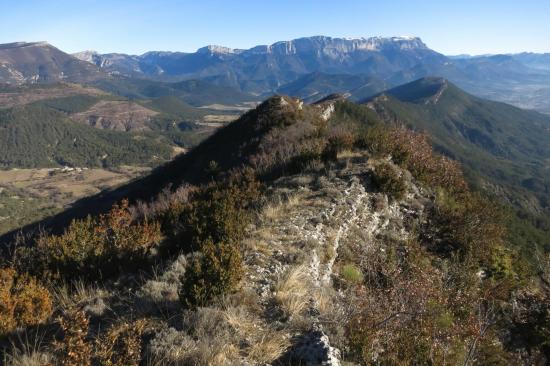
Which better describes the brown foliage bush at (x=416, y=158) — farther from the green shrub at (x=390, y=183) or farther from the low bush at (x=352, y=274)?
the low bush at (x=352, y=274)

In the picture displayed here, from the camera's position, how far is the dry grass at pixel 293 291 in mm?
6208

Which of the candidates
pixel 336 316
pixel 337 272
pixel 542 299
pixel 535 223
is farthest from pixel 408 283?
pixel 535 223

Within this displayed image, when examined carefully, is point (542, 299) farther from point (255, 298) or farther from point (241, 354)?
point (241, 354)

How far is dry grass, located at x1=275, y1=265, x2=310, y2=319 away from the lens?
20.4 feet

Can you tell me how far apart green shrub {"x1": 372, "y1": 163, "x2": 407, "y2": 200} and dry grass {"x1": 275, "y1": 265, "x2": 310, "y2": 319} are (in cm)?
637

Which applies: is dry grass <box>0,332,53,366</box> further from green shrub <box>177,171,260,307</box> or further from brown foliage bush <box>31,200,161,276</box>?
brown foliage bush <box>31,200,161,276</box>

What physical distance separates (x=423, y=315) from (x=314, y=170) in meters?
8.98

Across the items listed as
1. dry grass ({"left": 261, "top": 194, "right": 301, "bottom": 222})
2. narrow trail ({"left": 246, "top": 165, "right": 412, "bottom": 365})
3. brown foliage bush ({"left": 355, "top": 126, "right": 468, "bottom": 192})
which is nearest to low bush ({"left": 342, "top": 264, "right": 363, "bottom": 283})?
narrow trail ({"left": 246, "top": 165, "right": 412, "bottom": 365})

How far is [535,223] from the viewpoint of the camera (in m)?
84.6

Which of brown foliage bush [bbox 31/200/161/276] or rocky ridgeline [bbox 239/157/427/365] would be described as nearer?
rocky ridgeline [bbox 239/157/427/365]

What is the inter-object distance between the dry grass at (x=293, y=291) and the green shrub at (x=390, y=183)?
6371 mm

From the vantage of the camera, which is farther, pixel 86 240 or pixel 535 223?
pixel 535 223

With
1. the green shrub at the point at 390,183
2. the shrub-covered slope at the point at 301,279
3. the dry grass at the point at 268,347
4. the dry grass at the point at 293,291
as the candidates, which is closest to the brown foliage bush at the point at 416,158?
the shrub-covered slope at the point at 301,279

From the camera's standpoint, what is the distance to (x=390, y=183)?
42.8 ft
